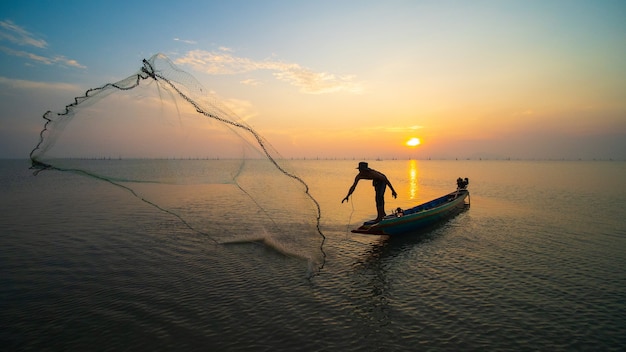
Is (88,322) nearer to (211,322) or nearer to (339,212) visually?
(211,322)

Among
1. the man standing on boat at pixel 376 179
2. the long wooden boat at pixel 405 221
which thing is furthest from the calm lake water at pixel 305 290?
the man standing on boat at pixel 376 179

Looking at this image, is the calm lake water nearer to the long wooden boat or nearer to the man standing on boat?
the long wooden boat

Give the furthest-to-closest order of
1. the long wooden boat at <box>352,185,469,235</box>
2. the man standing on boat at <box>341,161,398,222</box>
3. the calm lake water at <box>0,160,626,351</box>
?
the long wooden boat at <box>352,185,469,235</box> < the man standing on boat at <box>341,161,398,222</box> < the calm lake water at <box>0,160,626,351</box>

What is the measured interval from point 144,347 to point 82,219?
18.1 metres

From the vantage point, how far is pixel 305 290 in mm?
9734

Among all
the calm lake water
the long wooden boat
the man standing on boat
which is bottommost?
the calm lake water

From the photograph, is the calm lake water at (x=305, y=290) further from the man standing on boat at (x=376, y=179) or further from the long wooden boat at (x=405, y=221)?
the man standing on boat at (x=376, y=179)

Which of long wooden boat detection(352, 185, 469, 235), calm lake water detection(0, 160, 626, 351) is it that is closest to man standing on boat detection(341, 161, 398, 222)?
long wooden boat detection(352, 185, 469, 235)

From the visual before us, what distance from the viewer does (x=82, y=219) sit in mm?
20469

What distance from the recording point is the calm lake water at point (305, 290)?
722cm

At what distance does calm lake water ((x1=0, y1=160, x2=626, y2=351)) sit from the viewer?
7.22 meters

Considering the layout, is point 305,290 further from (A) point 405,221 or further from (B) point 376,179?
(A) point 405,221

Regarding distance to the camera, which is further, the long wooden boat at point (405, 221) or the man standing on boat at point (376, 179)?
the long wooden boat at point (405, 221)

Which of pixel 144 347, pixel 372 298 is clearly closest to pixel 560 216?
pixel 372 298
